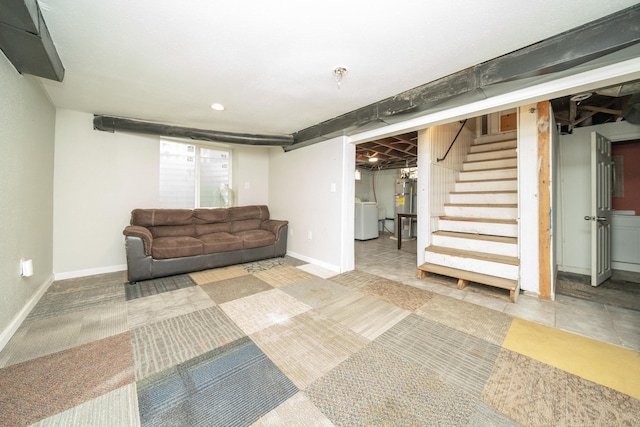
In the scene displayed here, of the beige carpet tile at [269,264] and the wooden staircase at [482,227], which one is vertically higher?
the wooden staircase at [482,227]

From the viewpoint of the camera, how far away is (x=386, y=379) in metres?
1.33

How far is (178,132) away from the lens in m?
3.37

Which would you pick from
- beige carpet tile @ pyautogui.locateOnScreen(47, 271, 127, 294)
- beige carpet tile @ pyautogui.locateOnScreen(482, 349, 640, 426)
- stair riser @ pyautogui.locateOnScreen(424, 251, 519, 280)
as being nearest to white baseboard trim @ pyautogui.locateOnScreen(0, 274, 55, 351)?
beige carpet tile @ pyautogui.locateOnScreen(47, 271, 127, 294)

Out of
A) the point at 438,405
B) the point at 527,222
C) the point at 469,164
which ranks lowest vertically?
the point at 438,405

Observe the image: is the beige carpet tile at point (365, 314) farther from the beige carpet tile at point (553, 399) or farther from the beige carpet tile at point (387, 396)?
the beige carpet tile at point (553, 399)

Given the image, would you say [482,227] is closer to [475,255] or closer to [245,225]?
[475,255]

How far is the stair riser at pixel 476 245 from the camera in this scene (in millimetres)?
2725

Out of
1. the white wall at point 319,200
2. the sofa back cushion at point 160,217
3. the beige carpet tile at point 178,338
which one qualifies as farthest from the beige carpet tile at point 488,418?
the sofa back cushion at point 160,217

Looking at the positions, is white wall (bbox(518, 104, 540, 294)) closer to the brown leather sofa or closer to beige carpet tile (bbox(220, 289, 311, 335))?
beige carpet tile (bbox(220, 289, 311, 335))

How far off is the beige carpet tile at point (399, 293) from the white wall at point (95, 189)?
3.69m

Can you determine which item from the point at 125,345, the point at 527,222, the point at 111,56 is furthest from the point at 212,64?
the point at 527,222

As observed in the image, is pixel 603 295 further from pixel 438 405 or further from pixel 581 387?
pixel 438 405

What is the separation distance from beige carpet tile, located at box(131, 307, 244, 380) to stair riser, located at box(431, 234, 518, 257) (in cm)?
285

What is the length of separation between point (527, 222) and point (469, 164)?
6.08 feet
